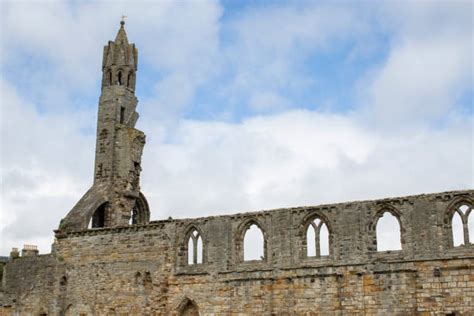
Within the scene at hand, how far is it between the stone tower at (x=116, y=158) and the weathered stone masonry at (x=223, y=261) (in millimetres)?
54

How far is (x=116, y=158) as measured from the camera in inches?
1180

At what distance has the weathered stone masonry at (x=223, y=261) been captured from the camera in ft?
68.3

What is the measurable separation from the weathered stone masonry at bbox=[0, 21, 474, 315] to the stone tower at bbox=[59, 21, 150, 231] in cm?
5

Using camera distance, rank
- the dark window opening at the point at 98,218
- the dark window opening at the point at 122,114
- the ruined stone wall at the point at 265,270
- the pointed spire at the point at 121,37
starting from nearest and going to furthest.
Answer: the ruined stone wall at the point at 265,270
the dark window opening at the point at 98,218
the dark window opening at the point at 122,114
the pointed spire at the point at 121,37

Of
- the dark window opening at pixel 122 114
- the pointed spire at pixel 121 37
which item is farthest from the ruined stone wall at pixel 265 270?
the pointed spire at pixel 121 37

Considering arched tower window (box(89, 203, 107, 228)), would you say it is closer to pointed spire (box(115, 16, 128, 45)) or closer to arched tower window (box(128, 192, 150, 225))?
arched tower window (box(128, 192, 150, 225))

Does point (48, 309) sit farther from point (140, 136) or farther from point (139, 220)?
point (140, 136)

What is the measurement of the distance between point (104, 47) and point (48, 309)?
44.6 feet

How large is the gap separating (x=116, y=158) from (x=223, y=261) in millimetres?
8724

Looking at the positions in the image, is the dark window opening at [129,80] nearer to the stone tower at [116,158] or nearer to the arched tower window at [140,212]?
the stone tower at [116,158]

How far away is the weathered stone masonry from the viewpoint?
20.8 meters

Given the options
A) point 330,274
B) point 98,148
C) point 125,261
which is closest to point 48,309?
point 125,261

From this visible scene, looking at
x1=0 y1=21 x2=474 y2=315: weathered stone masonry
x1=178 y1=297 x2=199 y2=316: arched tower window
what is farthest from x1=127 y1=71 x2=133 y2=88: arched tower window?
x1=178 y1=297 x2=199 y2=316: arched tower window

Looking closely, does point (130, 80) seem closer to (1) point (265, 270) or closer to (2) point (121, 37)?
(2) point (121, 37)
